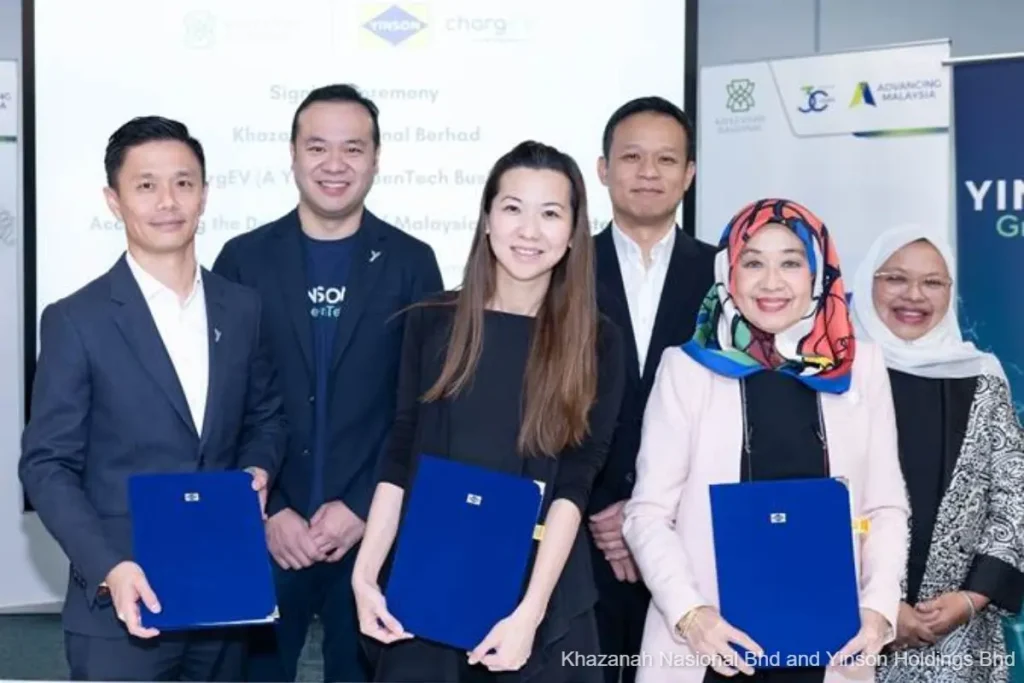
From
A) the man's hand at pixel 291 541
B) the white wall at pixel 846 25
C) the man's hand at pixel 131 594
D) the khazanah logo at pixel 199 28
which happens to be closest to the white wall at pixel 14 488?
the khazanah logo at pixel 199 28

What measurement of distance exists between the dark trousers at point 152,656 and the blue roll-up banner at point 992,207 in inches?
122

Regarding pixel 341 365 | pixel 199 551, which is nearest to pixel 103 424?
pixel 199 551

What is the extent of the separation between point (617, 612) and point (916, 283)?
44.2 inches

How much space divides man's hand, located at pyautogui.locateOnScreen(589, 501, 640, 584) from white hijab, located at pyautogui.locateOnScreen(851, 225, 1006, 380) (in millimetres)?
763

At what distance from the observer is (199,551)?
7.39ft

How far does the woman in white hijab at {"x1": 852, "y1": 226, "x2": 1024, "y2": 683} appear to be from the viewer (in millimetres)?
2787

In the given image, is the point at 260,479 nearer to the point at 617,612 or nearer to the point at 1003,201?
the point at 617,612

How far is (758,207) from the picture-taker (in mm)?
2475

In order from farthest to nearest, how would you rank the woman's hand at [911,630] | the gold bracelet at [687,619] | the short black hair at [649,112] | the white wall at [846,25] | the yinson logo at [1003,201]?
the white wall at [846,25]
the yinson logo at [1003,201]
the short black hair at [649,112]
the woman's hand at [911,630]
the gold bracelet at [687,619]

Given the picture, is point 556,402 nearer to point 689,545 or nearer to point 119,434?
point 689,545

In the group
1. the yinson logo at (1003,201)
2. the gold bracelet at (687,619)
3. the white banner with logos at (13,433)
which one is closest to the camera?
the gold bracelet at (687,619)

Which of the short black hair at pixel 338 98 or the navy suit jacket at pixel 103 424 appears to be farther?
the short black hair at pixel 338 98

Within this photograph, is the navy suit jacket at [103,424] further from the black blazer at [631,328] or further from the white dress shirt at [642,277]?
the white dress shirt at [642,277]

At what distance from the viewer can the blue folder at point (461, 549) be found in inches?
85.4
